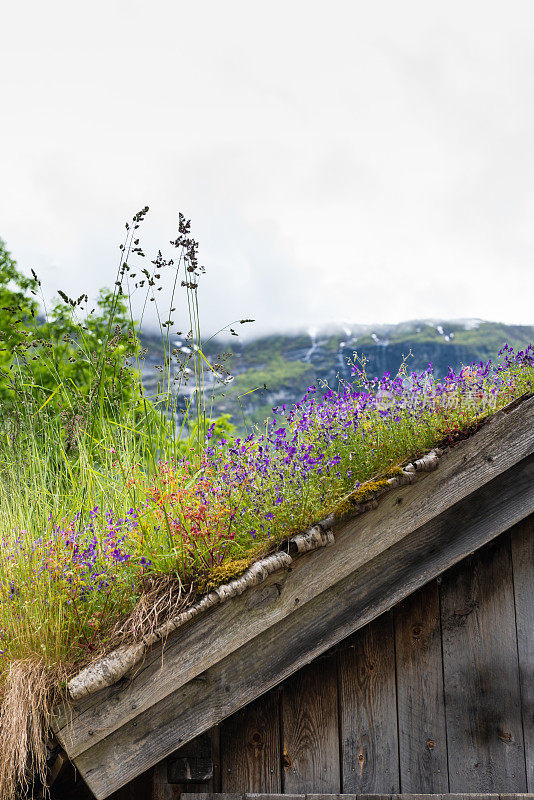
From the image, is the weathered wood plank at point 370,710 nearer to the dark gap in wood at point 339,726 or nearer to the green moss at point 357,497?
the dark gap in wood at point 339,726

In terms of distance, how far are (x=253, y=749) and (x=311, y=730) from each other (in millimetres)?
271

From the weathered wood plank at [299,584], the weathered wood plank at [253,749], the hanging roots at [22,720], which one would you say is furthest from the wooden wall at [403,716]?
the hanging roots at [22,720]

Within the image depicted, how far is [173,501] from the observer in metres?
2.95

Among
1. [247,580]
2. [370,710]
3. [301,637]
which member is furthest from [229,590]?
[370,710]

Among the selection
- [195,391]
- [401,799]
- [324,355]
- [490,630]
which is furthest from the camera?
[324,355]

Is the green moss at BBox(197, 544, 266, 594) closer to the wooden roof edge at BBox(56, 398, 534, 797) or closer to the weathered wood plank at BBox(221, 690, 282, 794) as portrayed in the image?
the wooden roof edge at BBox(56, 398, 534, 797)

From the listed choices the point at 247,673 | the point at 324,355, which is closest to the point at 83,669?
the point at 247,673

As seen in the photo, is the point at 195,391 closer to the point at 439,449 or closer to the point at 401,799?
the point at 439,449

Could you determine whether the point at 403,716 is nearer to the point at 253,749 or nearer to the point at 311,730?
the point at 311,730

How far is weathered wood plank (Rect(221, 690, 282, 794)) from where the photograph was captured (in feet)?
9.62

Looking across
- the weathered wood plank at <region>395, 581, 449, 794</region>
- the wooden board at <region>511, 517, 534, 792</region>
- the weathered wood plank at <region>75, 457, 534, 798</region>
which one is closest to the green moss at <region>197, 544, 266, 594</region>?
the weathered wood plank at <region>75, 457, 534, 798</region>

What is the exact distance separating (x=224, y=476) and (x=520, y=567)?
4.81 feet

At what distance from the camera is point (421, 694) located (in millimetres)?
3004

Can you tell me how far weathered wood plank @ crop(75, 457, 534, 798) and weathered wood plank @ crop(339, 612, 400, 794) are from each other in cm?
30
